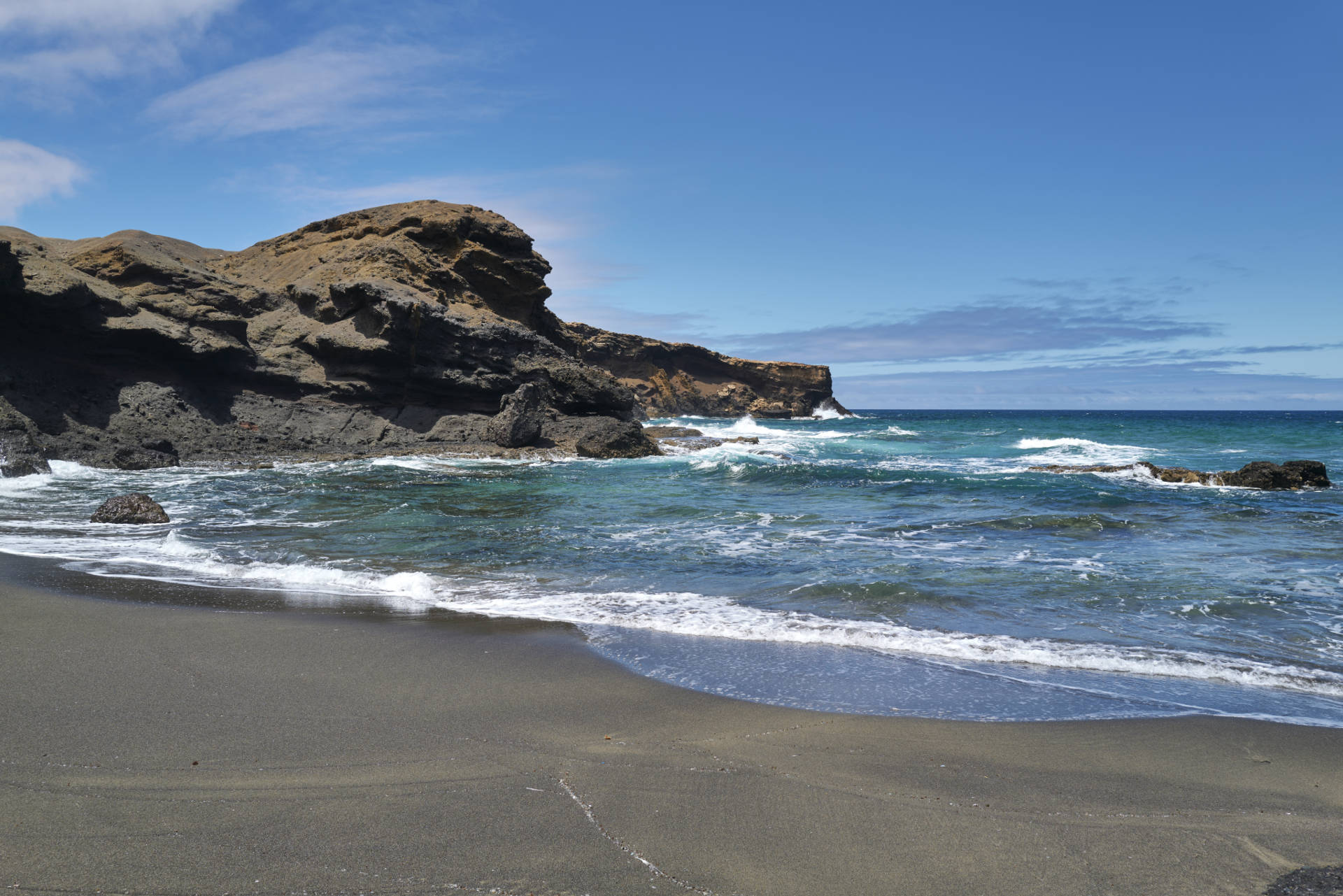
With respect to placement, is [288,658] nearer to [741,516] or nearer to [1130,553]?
[741,516]

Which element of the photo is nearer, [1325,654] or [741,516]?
[1325,654]

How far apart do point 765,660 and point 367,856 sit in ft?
10.2

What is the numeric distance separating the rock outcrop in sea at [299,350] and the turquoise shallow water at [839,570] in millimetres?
4882

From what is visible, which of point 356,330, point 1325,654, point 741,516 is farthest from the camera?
point 356,330

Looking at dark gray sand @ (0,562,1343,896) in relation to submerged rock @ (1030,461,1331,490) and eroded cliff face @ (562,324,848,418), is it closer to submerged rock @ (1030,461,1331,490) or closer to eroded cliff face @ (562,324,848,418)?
submerged rock @ (1030,461,1331,490)

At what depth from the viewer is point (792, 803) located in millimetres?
3010

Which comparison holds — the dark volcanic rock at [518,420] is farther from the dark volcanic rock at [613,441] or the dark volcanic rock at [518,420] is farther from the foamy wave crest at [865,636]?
the foamy wave crest at [865,636]

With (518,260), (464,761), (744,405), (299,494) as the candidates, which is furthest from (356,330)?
(744,405)

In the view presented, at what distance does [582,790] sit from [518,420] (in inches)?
959

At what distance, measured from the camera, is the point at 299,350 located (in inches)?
1081

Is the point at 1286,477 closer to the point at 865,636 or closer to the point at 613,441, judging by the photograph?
the point at 865,636

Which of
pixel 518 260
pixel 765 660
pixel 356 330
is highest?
pixel 518 260

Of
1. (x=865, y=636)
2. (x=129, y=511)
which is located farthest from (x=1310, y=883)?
(x=129, y=511)

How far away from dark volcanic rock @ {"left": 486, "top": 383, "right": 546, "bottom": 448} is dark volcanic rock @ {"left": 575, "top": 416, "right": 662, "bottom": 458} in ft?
5.76
